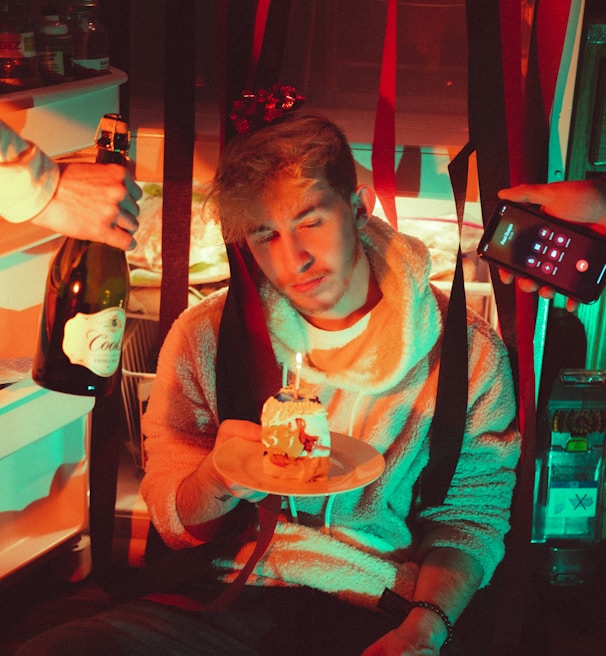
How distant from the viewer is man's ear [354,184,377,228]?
5.45 ft

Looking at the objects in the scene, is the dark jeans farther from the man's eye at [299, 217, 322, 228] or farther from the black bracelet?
the man's eye at [299, 217, 322, 228]

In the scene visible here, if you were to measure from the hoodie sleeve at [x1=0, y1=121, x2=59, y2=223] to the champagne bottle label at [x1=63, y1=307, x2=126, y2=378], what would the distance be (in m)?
0.19

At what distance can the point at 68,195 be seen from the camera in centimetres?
120

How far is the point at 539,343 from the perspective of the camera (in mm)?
1856

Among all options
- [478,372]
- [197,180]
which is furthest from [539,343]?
[197,180]

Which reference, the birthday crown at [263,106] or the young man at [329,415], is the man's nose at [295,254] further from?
the birthday crown at [263,106]

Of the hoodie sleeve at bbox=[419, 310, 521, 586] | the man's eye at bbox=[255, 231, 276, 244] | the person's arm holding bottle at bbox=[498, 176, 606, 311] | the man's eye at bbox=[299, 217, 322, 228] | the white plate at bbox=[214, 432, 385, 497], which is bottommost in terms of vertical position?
the hoodie sleeve at bbox=[419, 310, 521, 586]

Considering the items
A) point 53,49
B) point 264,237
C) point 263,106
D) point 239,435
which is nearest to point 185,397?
point 239,435

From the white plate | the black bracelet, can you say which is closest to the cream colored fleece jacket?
the black bracelet

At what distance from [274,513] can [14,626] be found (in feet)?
2.71

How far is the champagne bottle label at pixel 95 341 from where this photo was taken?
51.3 inches

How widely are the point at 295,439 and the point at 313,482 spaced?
82 mm

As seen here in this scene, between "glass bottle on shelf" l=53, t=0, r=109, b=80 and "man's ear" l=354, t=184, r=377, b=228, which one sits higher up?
"glass bottle on shelf" l=53, t=0, r=109, b=80

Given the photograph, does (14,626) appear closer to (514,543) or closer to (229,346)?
(229,346)
